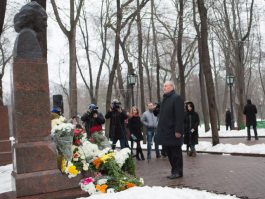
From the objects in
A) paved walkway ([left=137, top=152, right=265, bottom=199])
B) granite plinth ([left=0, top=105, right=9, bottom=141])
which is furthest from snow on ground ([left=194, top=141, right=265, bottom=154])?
granite plinth ([left=0, top=105, right=9, bottom=141])

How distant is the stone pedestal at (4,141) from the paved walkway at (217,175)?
5.03 metres

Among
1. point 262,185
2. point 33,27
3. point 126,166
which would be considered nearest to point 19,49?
point 33,27

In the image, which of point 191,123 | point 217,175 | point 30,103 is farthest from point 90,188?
point 191,123

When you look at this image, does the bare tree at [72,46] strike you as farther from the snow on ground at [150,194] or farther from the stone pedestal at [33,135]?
the snow on ground at [150,194]

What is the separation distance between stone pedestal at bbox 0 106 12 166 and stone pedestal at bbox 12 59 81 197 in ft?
26.4

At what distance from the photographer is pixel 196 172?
10344mm

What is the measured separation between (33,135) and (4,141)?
865cm

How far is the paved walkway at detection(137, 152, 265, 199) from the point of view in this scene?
785 cm

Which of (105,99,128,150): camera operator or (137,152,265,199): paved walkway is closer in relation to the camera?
(137,152,265,199): paved walkway

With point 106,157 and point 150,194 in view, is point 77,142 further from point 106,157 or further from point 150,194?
point 150,194

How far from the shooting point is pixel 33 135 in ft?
24.0

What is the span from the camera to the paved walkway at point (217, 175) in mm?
7849

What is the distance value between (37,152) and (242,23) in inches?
1418

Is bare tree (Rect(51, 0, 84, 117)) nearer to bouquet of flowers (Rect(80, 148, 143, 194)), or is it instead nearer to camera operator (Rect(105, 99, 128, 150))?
camera operator (Rect(105, 99, 128, 150))
